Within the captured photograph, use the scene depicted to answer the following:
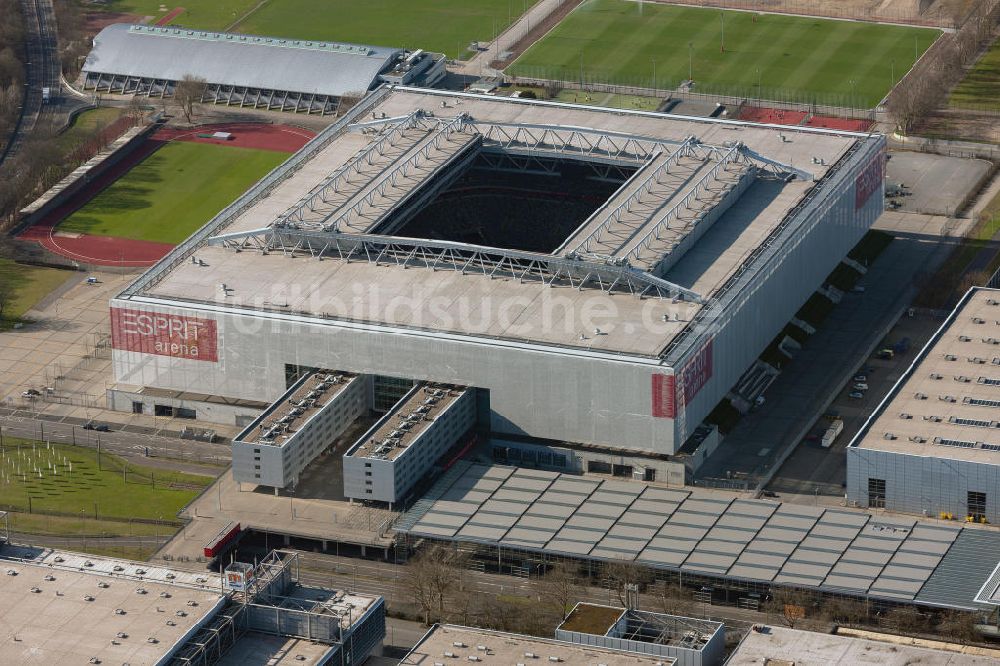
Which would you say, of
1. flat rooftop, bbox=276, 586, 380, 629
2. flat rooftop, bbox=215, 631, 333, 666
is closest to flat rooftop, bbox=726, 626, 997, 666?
flat rooftop, bbox=276, 586, 380, 629

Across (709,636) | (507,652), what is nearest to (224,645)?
(507,652)

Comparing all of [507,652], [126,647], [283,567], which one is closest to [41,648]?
[126,647]

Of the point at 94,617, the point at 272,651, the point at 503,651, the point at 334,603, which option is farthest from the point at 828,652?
the point at 94,617

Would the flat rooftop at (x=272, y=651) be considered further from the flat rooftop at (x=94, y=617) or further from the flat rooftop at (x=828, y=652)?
the flat rooftop at (x=828, y=652)

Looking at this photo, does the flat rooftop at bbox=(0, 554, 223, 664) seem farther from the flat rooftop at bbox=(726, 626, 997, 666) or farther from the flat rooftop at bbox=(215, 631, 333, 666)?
the flat rooftop at bbox=(726, 626, 997, 666)

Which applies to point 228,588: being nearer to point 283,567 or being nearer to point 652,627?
point 283,567

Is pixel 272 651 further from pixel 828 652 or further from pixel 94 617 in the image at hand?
pixel 828 652
